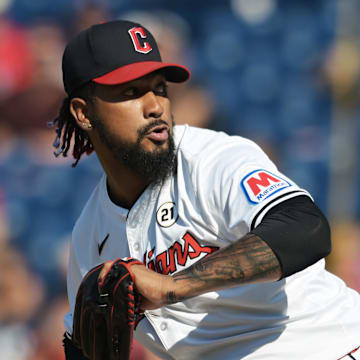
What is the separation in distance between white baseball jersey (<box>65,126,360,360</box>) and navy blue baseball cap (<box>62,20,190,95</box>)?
0.95 feet

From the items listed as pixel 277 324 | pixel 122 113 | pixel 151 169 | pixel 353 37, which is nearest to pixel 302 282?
pixel 277 324

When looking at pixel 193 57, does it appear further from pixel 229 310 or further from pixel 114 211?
pixel 229 310

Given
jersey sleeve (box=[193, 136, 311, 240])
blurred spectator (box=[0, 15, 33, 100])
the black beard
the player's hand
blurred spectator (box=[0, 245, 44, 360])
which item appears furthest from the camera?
blurred spectator (box=[0, 15, 33, 100])

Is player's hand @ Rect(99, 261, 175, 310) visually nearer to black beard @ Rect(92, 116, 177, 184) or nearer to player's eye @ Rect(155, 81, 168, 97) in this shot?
black beard @ Rect(92, 116, 177, 184)

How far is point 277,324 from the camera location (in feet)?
6.33

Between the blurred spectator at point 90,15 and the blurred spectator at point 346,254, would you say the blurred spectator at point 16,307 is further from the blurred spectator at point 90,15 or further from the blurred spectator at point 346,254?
the blurred spectator at point 90,15

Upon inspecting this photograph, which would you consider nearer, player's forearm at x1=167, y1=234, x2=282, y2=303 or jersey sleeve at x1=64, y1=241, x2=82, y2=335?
player's forearm at x1=167, y1=234, x2=282, y2=303

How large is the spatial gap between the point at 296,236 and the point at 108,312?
1.57 feet

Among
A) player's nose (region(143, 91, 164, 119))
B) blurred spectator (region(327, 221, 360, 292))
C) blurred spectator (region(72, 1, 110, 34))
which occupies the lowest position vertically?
blurred spectator (region(327, 221, 360, 292))

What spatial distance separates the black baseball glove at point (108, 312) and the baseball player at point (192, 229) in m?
0.03

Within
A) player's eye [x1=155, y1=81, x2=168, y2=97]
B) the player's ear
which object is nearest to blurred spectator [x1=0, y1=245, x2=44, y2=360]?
the player's ear

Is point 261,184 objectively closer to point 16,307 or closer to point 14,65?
point 16,307

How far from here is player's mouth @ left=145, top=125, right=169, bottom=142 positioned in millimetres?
2123

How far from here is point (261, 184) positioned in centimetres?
173
